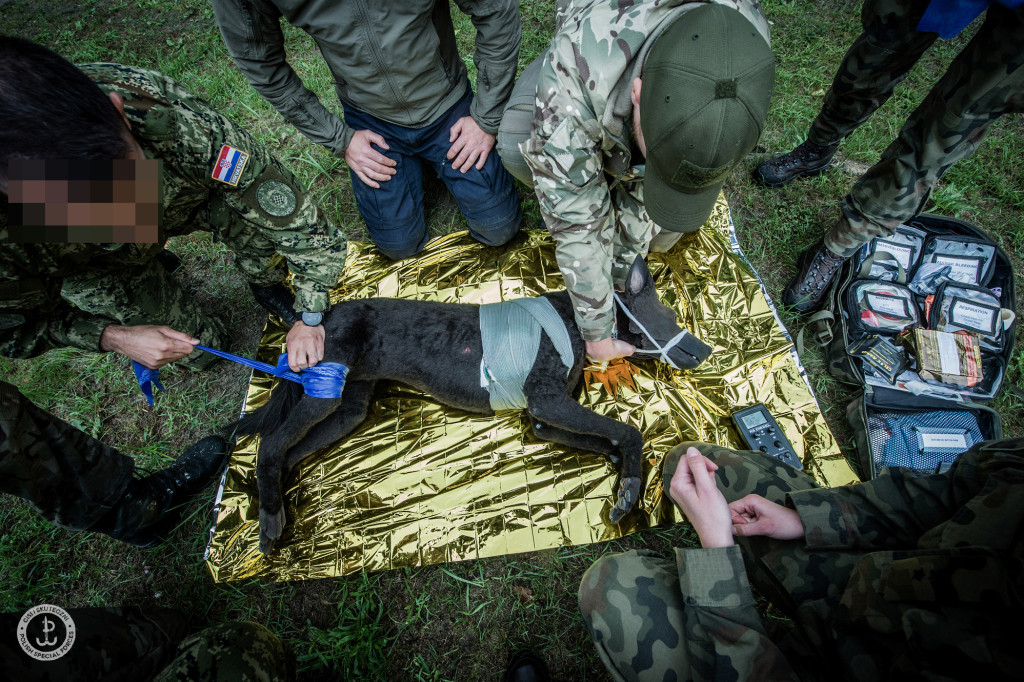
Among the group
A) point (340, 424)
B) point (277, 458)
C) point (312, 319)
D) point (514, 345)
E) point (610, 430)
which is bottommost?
point (277, 458)

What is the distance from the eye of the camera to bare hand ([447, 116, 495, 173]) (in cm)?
311

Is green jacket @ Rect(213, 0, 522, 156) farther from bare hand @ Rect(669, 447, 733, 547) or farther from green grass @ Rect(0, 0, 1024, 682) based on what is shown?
bare hand @ Rect(669, 447, 733, 547)

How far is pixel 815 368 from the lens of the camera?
3.01 m

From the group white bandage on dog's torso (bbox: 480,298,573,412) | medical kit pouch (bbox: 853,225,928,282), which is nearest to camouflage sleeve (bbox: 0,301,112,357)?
white bandage on dog's torso (bbox: 480,298,573,412)

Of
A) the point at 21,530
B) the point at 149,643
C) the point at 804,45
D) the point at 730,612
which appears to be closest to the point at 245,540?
the point at 149,643

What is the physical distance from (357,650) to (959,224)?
429cm

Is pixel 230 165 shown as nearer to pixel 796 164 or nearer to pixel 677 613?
pixel 677 613

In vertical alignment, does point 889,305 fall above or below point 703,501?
above

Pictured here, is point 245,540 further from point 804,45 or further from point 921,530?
point 804,45

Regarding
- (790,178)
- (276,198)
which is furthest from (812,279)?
(276,198)

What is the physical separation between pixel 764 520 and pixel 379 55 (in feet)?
9.72

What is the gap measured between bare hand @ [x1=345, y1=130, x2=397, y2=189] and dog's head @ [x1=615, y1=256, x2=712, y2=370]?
1.73 m

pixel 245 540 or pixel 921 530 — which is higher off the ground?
pixel 921 530

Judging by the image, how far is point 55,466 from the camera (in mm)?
2121
